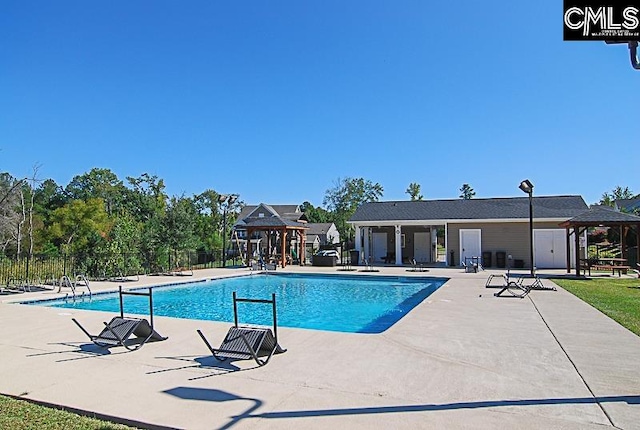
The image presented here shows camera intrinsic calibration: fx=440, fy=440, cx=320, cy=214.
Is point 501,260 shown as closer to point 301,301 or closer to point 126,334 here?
point 301,301

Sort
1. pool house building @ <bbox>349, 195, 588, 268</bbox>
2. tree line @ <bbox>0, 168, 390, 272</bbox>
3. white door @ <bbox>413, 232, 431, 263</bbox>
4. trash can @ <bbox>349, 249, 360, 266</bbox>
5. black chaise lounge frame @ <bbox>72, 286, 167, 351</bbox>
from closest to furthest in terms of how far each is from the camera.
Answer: black chaise lounge frame @ <bbox>72, 286, 167, 351</bbox>, tree line @ <bbox>0, 168, 390, 272</bbox>, pool house building @ <bbox>349, 195, 588, 268</bbox>, trash can @ <bbox>349, 249, 360, 266</bbox>, white door @ <bbox>413, 232, 431, 263</bbox>

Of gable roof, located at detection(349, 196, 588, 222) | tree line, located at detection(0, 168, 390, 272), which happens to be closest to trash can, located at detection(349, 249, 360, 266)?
gable roof, located at detection(349, 196, 588, 222)

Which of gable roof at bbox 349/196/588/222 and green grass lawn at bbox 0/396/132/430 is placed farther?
gable roof at bbox 349/196/588/222

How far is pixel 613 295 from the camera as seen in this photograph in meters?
12.3

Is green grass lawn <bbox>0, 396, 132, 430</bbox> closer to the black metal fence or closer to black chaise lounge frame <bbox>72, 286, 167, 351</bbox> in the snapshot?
black chaise lounge frame <bbox>72, 286, 167, 351</bbox>

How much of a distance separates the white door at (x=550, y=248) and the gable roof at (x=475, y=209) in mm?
924

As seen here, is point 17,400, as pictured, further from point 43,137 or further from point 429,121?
point 43,137

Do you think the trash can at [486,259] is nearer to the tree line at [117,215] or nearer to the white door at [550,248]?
the white door at [550,248]

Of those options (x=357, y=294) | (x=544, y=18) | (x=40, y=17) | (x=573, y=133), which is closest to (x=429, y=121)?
(x=573, y=133)

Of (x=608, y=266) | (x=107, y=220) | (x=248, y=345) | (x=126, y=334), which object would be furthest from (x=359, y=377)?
(x=107, y=220)

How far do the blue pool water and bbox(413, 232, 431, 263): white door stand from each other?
1038 cm

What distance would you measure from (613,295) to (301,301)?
359 inches

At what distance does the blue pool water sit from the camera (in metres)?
11.4

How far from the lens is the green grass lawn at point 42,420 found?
12.3 ft
